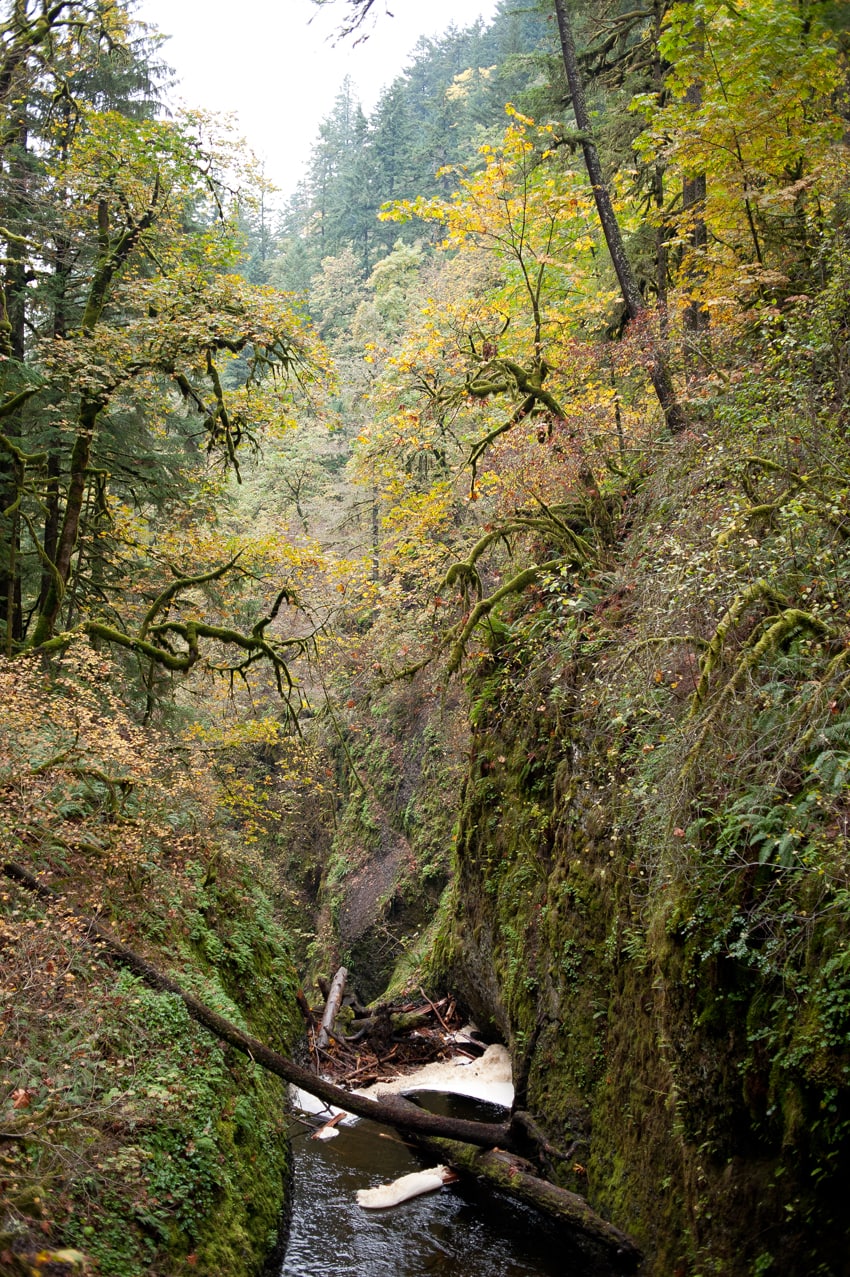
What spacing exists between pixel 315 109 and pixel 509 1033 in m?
59.3

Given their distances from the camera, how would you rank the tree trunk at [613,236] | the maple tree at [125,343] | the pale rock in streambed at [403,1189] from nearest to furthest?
the pale rock in streambed at [403,1189] < the tree trunk at [613,236] < the maple tree at [125,343]

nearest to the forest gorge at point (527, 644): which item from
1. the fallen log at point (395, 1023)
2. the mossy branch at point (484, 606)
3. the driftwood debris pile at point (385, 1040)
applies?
the mossy branch at point (484, 606)

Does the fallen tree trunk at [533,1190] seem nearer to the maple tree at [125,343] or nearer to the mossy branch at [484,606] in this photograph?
the mossy branch at [484,606]

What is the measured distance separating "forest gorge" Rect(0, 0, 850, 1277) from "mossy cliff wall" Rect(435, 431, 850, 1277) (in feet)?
0.14

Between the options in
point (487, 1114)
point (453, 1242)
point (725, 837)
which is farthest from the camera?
point (487, 1114)

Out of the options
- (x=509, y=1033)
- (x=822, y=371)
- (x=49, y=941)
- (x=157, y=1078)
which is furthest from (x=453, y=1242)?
(x=822, y=371)

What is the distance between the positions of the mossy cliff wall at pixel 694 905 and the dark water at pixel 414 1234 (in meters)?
0.71

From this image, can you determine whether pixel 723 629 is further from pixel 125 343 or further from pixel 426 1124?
pixel 125 343

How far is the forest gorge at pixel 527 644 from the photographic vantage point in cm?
470

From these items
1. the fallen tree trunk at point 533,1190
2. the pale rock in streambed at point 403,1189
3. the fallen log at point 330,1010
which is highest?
the fallen tree trunk at point 533,1190

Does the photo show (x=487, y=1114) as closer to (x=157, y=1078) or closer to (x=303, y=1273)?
(x=303, y=1273)

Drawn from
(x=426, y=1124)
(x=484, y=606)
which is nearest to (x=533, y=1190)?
(x=426, y=1124)

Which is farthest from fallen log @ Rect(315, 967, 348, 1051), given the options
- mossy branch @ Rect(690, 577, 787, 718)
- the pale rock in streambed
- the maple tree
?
mossy branch @ Rect(690, 577, 787, 718)

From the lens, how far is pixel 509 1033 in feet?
31.6
